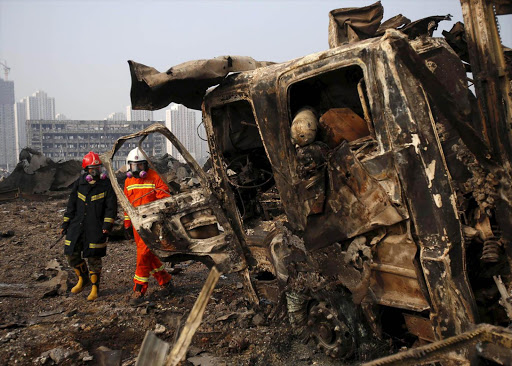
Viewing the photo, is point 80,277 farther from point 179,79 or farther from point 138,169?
point 179,79

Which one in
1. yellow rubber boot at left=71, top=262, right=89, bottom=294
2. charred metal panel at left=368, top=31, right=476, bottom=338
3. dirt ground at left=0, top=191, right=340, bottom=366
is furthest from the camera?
yellow rubber boot at left=71, top=262, right=89, bottom=294

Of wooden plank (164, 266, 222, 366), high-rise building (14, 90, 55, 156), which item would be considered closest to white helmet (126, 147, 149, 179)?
wooden plank (164, 266, 222, 366)

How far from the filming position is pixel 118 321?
488 centimetres

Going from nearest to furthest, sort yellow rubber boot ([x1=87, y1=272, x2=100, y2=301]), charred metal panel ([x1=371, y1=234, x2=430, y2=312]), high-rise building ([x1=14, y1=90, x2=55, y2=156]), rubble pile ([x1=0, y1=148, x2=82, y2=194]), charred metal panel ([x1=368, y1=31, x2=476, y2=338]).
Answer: charred metal panel ([x1=368, y1=31, x2=476, y2=338]) < charred metal panel ([x1=371, y1=234, x2=430, y2=312]) < yellow rubber boot ([x1=87, y1=272, x2=100, y2=301]) < rubble pile ([x1=0, y1=148, x2=82, y2=194]) < high-rise building ([x1=14, y1=90, x2=55, y2=156])

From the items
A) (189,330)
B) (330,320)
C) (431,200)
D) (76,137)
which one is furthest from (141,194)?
(76,137)

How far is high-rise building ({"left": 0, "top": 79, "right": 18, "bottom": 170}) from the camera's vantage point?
229 ft

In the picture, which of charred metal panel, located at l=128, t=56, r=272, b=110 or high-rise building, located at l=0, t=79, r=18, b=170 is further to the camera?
high-rise building, located at l=0, t=79, r=18, b=170

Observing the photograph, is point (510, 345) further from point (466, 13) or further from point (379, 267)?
point (466, 13)

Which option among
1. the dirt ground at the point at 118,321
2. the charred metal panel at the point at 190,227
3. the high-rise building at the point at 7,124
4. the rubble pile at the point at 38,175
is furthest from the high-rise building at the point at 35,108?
the charred metal panel at the point at 190,227

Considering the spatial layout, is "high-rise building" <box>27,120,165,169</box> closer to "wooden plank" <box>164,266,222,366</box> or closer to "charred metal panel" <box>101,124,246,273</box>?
"charred metal panel" <box>101,124,246,273</box>

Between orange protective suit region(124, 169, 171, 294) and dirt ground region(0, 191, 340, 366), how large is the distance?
26 centimetres

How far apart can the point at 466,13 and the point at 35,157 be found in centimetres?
1463

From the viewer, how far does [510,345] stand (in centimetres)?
222

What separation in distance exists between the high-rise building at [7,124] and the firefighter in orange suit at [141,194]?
2738 inches
